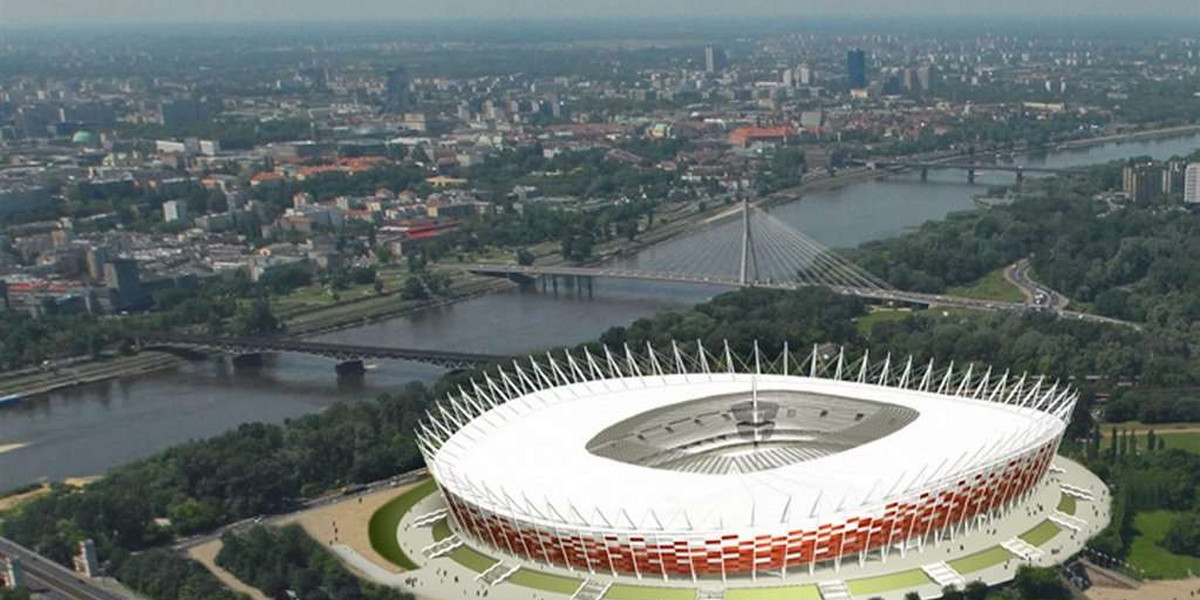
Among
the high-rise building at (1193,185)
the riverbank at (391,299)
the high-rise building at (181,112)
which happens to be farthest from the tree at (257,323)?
the high-rise building at (181,112)

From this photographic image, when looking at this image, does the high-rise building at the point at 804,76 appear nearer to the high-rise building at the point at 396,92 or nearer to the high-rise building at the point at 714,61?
the high-rise building at the point at 714,61

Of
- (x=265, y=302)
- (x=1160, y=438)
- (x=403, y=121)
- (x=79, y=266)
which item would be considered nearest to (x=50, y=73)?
(x=403, y=121)

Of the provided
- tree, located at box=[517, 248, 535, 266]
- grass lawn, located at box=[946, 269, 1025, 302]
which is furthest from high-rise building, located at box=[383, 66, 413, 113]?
grass lawn, located at box=[946, 269, 1025, 302]

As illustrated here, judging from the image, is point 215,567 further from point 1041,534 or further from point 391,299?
point 391,299

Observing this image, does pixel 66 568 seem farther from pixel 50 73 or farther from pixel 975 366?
pixel 50 73

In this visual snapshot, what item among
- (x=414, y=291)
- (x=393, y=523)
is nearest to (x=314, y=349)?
(x=414, y=291)

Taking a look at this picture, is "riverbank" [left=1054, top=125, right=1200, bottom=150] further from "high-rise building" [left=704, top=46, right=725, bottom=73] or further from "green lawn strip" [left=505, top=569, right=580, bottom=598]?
"green lawn strip" [left=505, top=569, right=580, bottom=598]
